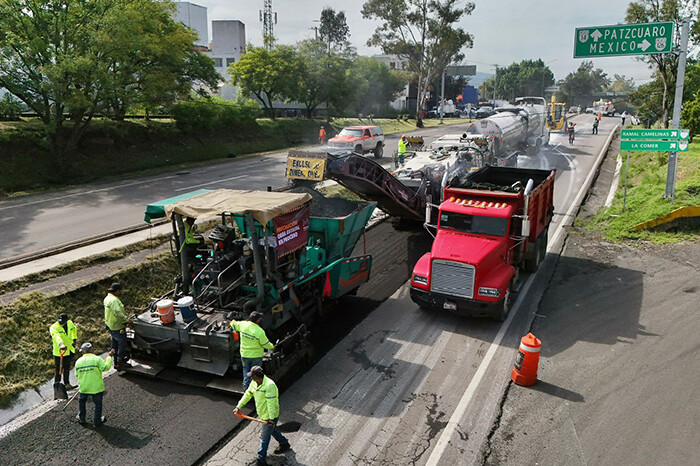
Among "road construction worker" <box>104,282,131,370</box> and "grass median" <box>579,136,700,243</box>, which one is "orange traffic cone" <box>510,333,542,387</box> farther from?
"grass median" <box>579,136,700,243</box>

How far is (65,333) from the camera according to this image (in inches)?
322

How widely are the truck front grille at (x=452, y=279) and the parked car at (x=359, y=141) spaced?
19665mm

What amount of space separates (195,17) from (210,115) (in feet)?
180

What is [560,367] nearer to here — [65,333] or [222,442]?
[222,442]

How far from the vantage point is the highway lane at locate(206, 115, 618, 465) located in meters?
6.79

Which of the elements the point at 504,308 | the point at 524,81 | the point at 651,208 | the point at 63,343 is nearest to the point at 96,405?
the point at 63,343

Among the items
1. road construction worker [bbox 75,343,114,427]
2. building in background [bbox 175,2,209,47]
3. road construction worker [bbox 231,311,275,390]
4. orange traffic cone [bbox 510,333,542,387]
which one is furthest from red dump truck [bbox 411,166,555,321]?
building in background [bbox 175,2,209,47]

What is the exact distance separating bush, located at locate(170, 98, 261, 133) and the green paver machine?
1017 inches

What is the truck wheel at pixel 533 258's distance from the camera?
1320 centimetres

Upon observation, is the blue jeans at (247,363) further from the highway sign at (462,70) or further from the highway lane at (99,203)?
the highway sign at (462,70)

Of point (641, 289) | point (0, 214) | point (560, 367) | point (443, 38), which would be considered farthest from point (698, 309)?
point (443, 38)

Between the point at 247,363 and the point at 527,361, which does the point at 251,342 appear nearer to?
the point at 247,363

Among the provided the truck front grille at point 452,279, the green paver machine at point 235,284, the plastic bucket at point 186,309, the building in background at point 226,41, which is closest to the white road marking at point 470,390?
the truck front grille at point 452,279

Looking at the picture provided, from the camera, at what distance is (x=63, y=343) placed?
810 centimetres
